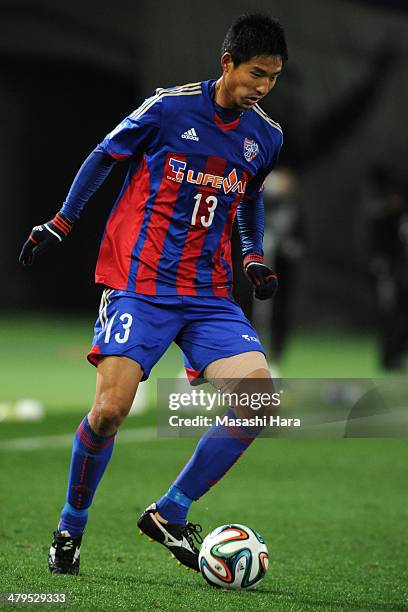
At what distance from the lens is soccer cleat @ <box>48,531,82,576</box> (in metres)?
4.48

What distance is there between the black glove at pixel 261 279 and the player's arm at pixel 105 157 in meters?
0.64

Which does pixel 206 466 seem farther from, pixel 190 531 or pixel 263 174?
pixel 263 174

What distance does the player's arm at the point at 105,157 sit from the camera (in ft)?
15.0

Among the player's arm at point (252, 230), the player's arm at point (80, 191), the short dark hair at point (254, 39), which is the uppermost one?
the short dark hair at point (254, 39)

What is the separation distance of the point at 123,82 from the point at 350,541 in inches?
574

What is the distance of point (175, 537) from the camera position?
15.1 feet

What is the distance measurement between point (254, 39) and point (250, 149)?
455mm

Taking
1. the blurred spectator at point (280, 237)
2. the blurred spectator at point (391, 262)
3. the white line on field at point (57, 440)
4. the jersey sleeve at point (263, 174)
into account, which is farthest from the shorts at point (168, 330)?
the blurred spectator at point (391, 262)

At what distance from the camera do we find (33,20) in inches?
734

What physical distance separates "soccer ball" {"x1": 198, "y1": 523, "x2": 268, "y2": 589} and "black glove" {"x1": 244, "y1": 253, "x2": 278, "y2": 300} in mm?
937

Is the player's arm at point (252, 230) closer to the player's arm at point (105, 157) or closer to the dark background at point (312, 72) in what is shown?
the player's arm at point (105, 157)

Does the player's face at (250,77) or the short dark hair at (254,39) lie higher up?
the short dark hair at (254,39)

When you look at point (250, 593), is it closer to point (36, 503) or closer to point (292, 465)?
point (36, 503)

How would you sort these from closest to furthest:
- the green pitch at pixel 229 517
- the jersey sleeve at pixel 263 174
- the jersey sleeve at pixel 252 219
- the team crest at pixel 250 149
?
the green pitch at pixel 229 517
the team crest at pixel 250 149
the jersey sleeve at pixel 263 174
the jersey sleeve at pixel 252 219
